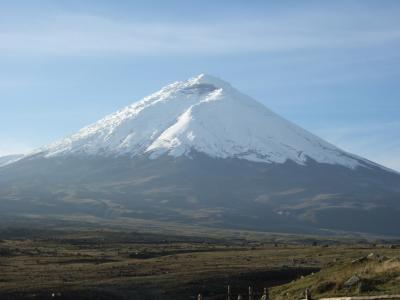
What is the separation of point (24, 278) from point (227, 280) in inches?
653

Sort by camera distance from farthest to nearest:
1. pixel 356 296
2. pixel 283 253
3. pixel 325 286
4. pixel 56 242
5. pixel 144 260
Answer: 1. pixel 56 242
2. pixel 283 253
3. pixel 144 260
4. pixel 325 286
5. pixel 356 296

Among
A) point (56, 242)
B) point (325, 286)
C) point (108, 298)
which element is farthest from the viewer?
point (56, 242)

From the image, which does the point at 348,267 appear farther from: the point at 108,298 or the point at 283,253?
the point at 283,253

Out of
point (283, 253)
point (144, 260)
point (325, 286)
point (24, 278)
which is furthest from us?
point (283, 253)

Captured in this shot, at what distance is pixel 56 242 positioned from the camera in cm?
10950

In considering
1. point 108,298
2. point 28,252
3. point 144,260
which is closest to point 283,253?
point 144,260

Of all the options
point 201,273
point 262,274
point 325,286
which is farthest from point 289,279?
point 325,286

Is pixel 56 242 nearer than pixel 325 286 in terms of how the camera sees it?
No

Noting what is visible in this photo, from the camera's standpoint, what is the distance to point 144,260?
74.6 meters

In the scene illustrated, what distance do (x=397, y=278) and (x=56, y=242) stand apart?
81.7 metres

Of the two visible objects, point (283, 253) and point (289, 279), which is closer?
point (289, 279)

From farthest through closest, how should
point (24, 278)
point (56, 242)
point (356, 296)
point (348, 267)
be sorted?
point (56, 242) < point (24, 278) < point (348, 267) < point (356, 296)

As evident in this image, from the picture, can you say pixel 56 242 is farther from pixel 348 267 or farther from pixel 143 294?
pixel 348 267

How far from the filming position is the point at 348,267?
137 ft
